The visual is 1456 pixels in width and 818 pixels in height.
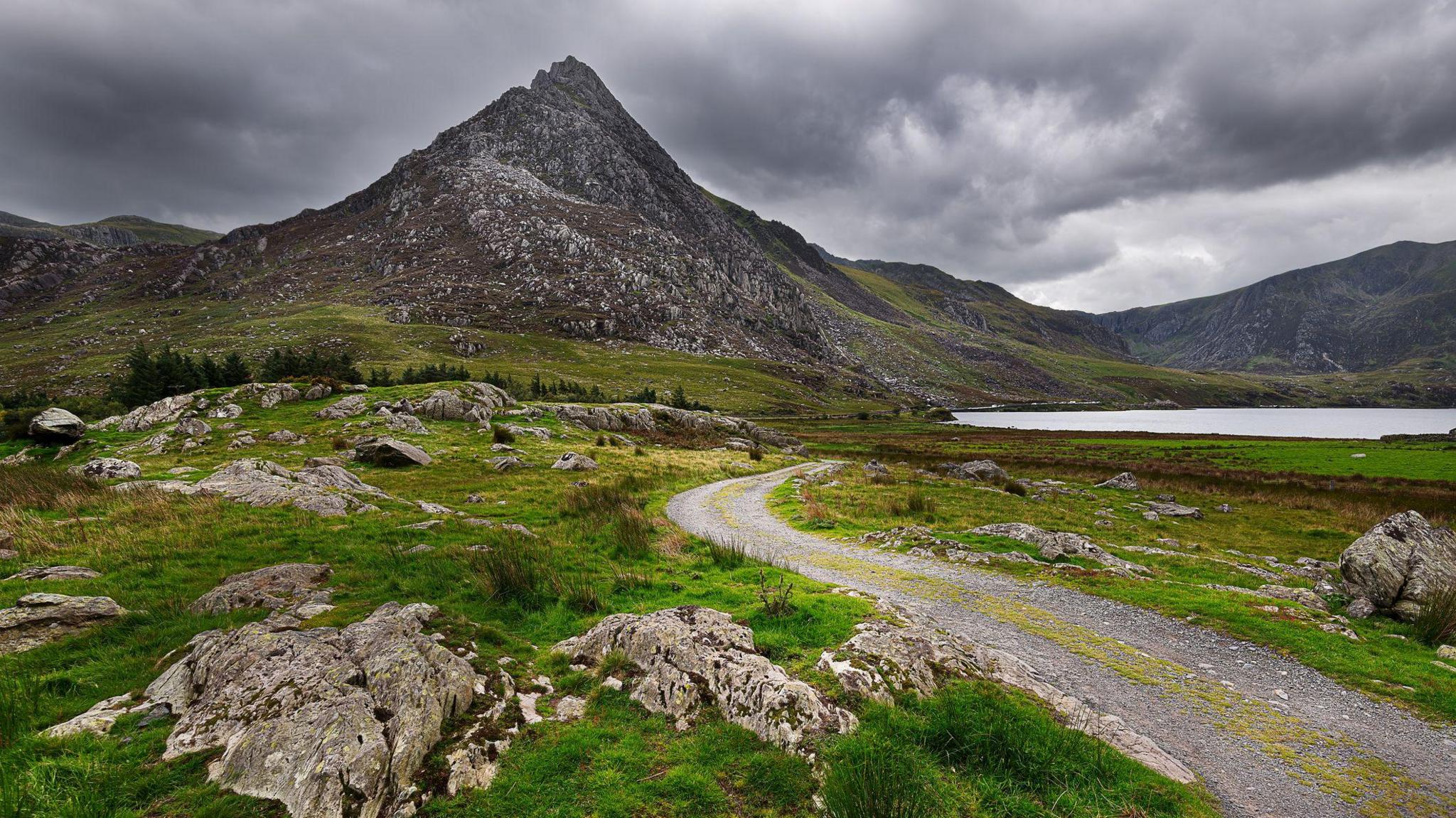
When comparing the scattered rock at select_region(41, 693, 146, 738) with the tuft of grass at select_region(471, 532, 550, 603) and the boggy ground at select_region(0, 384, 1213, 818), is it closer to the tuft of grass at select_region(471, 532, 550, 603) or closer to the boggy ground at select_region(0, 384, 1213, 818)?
the boggy ground at select_region(0, 384, 1213, 818)

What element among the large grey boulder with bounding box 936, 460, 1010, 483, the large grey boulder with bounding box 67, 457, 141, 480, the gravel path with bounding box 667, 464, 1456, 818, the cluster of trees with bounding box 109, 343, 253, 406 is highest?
A: the cluster of trees with bounding box 109, 343, 253, 406

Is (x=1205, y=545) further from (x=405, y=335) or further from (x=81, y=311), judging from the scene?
(x=81, y=311)

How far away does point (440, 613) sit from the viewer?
920 centimetres

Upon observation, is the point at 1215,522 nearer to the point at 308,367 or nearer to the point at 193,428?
the point at 193,428

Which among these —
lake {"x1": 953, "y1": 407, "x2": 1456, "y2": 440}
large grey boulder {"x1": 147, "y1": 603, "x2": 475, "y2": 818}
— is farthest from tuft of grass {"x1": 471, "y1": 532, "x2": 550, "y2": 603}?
lake {"x1": 953, "y1": 407, "x2": 1456, "y2": 440}

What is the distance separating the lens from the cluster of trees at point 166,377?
45094 mm

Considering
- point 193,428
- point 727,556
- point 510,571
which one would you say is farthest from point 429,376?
point 510,571

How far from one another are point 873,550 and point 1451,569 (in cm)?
1424

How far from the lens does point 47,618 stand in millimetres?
8203

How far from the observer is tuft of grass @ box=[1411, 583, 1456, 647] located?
1103 cm

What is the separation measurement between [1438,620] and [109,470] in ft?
137

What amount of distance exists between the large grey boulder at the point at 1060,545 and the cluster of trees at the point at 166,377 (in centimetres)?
6315

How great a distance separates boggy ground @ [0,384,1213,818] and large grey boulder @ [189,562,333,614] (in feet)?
1.09

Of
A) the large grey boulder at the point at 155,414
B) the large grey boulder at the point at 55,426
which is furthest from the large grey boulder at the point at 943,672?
the large grey boulder at the point at 155,414
